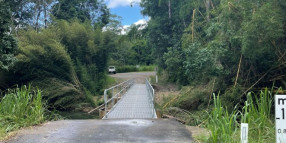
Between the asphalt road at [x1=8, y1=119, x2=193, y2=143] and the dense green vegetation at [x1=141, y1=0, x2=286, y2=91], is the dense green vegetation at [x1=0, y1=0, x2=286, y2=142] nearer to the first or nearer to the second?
the dense green vegetation at [x1=141, y1=0, x2=286, y2=91]

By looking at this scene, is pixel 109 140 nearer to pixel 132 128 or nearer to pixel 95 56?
pixel 132 128

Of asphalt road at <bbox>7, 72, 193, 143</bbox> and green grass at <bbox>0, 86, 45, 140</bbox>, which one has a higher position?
green grass at <bbox>0, 86, 45, 140</bbox>

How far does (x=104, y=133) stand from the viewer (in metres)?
6.24

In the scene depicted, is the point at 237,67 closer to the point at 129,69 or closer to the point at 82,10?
the point at 82,10

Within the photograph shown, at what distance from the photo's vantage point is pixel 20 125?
267 inches

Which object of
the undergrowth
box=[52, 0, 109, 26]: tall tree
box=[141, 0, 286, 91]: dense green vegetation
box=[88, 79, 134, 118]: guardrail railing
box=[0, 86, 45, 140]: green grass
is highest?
box=[52, 0, 109, 26]: tall tree

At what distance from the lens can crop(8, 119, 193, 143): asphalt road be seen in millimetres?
5630

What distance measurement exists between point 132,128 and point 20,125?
2653 mm

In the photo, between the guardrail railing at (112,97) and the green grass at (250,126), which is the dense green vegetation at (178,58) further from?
the guardrail railing at (112,97)

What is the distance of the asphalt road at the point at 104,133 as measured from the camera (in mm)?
5630

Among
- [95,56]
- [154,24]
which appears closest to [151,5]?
[154,24]

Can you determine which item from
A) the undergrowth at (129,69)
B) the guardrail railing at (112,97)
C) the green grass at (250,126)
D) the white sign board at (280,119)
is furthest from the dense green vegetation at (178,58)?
the undergrowth at (129,69)

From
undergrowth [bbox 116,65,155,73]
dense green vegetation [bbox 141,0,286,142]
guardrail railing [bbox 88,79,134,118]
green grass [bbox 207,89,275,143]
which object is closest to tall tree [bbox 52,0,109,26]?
undergrowth [bbox 116,65,155,73]

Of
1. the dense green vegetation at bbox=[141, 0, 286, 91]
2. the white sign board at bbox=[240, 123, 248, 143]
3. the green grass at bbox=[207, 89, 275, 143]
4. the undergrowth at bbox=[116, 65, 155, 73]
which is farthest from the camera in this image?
the undergrowth at bbox=[116, 65, 155, 73]
